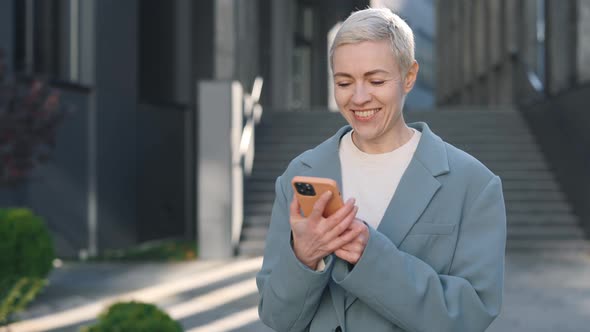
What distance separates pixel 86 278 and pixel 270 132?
5626 millimetres

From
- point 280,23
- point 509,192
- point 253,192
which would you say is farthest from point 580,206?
point 280,23

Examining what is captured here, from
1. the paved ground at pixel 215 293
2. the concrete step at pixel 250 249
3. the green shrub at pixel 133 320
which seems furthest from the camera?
the concrete step at pixel 250 249

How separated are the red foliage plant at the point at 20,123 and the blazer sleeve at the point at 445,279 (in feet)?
18.7

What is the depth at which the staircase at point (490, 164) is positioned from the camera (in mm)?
11516

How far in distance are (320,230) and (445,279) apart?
14.4 inches

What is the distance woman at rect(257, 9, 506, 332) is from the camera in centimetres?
182

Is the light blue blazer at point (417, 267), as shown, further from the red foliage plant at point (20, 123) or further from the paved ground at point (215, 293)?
the red foliage plant at point (20, 123)

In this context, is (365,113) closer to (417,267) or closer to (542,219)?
(417,267)

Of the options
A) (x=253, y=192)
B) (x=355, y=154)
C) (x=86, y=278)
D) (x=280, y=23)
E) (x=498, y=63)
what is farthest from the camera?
(x=280, y=23)

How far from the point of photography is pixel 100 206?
13.1m

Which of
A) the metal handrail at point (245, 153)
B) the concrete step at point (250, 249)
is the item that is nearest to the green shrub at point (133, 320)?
the metal handrail at point (245, 153)

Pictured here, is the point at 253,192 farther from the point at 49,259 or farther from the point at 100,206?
the point at 49,259

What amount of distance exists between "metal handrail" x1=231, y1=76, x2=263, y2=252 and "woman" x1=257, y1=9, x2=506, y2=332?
918cm

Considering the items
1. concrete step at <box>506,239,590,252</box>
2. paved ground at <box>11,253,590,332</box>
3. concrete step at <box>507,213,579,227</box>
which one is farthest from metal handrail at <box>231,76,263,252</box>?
concrete step at <box>507,213,579,227</box>
